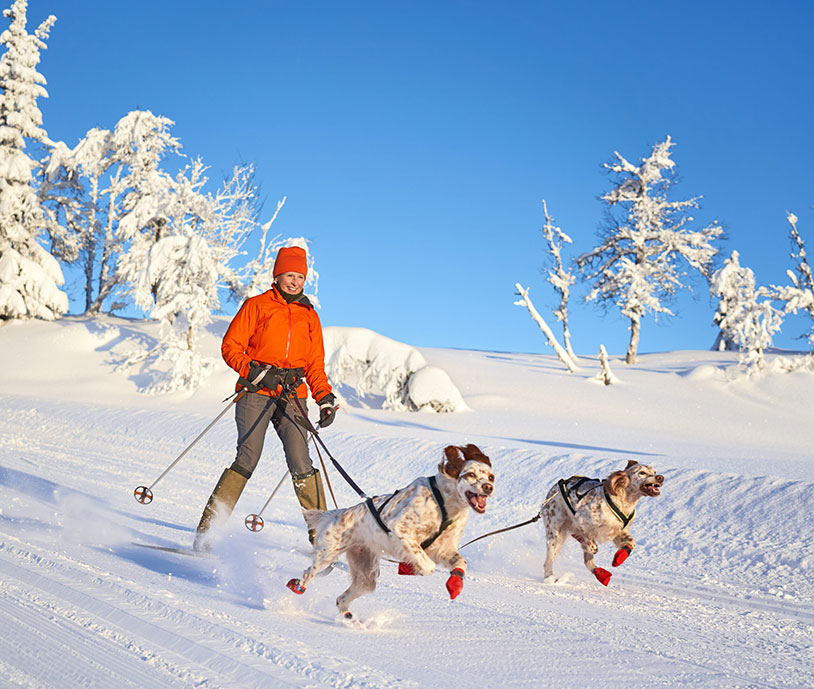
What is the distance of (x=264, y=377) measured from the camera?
5371mm

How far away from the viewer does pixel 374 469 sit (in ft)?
39.8

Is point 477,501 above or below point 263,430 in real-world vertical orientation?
below

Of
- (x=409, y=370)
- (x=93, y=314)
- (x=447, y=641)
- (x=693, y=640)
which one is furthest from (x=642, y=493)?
(x=93, y=314)

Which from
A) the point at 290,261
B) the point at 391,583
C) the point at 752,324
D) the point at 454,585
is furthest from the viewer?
the point at 752,324

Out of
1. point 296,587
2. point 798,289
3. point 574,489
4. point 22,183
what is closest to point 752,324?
point 798,289

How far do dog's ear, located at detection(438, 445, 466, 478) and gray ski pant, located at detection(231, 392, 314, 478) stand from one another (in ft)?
6.19

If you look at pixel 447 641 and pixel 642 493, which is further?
pixel 642 493

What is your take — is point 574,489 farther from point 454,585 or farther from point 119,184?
point 119,184

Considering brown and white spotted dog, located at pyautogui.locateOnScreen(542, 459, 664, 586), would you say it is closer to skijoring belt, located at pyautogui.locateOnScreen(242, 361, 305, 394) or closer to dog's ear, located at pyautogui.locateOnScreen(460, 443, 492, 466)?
dog's ear, located at pyautogui.locateOnScreen(460, 443, 492, 466)

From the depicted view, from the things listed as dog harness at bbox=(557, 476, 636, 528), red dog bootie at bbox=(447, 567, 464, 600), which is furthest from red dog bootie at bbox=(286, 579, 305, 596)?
dog harness at bbox=(557, 476, 636, 528)

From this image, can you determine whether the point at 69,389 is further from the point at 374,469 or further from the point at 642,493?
the point at 642,493

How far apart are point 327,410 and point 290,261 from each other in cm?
114

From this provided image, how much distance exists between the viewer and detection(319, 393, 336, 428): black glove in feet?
17.5

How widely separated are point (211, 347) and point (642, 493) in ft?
82.6
